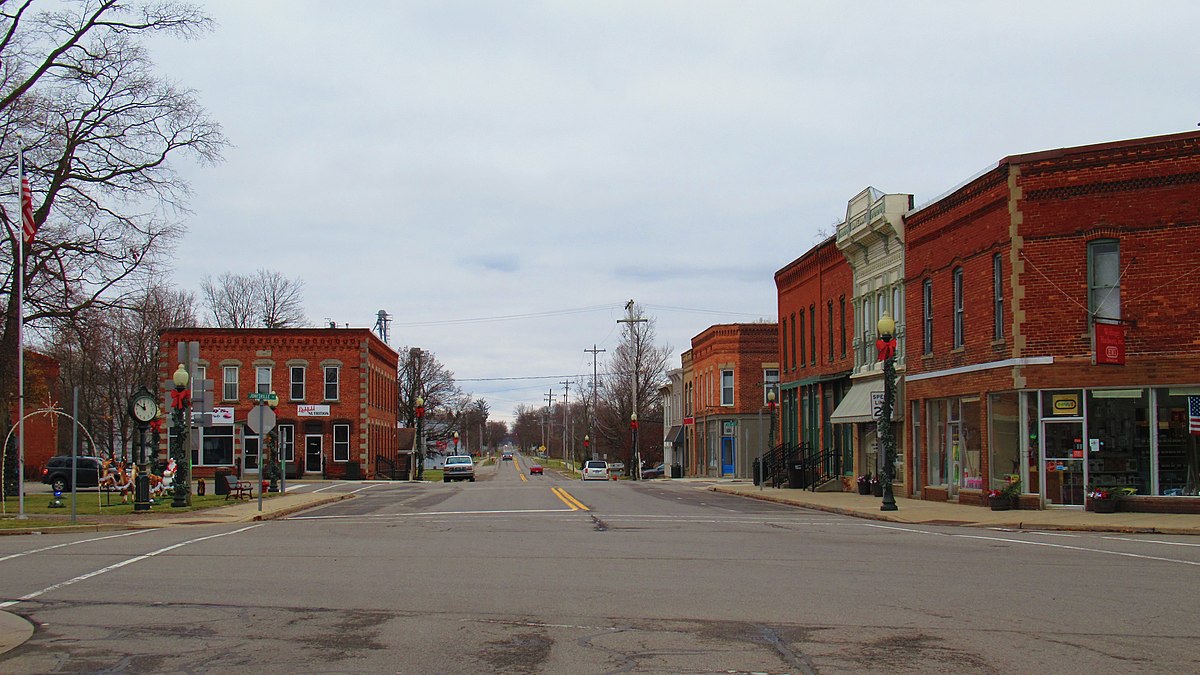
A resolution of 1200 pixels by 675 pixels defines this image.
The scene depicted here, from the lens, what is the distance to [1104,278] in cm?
2611

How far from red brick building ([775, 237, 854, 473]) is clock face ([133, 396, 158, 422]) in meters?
22.6

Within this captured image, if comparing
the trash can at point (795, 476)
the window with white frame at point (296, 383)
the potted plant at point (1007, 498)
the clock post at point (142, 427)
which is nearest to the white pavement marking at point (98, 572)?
the clock post at point (142, 427)

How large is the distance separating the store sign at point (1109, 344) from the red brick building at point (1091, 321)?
32 mm

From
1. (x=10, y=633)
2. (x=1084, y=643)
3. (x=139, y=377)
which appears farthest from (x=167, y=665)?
(x=139, y=377)

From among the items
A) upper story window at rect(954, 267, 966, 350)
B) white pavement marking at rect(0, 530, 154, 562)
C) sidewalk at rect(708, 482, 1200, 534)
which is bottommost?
sidewalk at rect(708, 482, 1200, 534)

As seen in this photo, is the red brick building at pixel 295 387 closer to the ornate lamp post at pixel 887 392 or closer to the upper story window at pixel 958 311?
the upper story window at pixel 958 311

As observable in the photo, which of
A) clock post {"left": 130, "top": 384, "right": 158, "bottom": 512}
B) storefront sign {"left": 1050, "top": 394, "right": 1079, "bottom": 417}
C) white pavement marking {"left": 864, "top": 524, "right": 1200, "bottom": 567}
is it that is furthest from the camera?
clock post {"left": 130, "top": 384, "right": 158, "bottom": 512}

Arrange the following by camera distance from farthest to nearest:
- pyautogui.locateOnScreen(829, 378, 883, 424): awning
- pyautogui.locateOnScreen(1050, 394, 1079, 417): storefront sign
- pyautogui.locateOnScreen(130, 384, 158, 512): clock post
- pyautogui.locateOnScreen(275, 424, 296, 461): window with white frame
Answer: pyautogui.locateOnScreen(275, 424, 296, 461): window with white frame, pyautogui.locateOnScreen(829, 378, 883, 424): awning, pyautogui.locateOnScreen(130, 384, 158, 512): clock post, pyautogui.locateOnScreen(1050, 394, 1079, 417): storefront sign

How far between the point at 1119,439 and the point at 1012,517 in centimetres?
330

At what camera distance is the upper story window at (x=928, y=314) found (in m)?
32.7

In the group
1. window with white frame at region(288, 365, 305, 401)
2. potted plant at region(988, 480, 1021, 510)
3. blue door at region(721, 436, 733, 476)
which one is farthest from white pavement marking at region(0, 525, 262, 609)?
blue door at region(721, 436, 733, 476)

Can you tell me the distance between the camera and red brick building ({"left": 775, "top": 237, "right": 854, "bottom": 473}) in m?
40.7

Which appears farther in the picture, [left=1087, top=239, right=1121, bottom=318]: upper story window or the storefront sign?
the storefront sign

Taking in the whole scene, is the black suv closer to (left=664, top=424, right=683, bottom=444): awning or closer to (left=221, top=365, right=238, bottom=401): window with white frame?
(left=221, top=365, right=238, bottom=401): window with white frame
